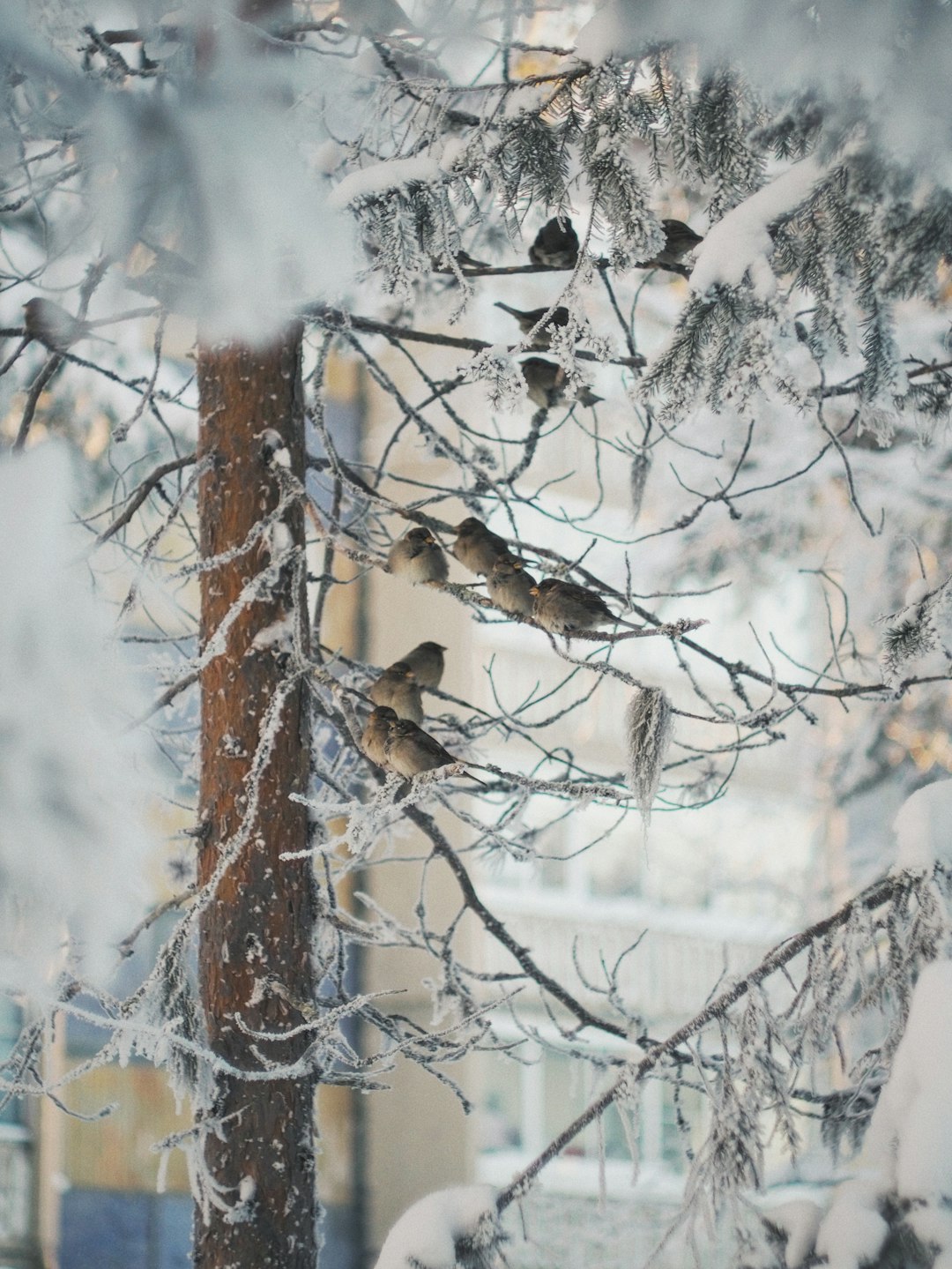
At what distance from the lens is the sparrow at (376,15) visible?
3.47m

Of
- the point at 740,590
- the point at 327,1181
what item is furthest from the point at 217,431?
the point at 327,1181

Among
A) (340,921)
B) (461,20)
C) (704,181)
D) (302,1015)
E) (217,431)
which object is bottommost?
(302,1015)

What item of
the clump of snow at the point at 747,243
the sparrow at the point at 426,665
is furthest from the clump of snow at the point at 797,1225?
the clump of snow at the point at 747,243

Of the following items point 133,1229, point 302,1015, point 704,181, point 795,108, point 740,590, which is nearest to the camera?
point 795,108

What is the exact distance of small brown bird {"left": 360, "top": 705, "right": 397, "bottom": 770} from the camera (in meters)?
3.12

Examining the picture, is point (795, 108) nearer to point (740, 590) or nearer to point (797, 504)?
point (797, 504)

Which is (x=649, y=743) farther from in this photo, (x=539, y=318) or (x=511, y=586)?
(x=539, y=318)

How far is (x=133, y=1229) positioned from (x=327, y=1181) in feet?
5.00

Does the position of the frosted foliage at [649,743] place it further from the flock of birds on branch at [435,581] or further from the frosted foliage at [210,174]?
the frosted foliage at [210,174]

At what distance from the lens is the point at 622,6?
8.59ft

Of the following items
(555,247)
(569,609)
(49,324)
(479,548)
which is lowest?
(569,609)

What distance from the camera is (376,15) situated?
3.51 metres

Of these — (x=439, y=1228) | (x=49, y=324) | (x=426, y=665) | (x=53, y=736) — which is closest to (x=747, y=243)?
(x=426, y=665)

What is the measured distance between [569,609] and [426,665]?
2.43ft
